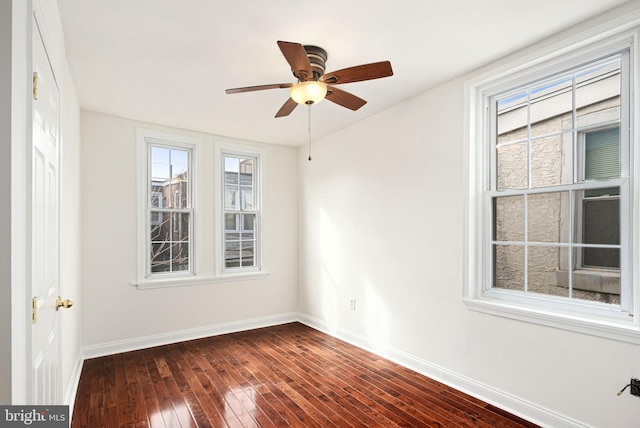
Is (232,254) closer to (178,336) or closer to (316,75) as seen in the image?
(178,336)

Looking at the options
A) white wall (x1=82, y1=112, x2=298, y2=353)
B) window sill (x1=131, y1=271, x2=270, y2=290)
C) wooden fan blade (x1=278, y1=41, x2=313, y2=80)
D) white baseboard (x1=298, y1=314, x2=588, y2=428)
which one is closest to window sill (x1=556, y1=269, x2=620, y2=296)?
white baseboard (x1=298, y1=314, x2=588, y2=428)

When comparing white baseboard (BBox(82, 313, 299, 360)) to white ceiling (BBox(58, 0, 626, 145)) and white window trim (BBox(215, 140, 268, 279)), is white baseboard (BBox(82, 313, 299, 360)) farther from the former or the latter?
white ceiling (BBox(58, 0, 626, 145))

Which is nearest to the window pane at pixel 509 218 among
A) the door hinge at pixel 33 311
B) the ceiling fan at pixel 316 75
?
the ceiling fan at pixel 316 75

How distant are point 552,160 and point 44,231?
316cm

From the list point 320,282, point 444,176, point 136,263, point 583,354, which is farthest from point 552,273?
point 136,263

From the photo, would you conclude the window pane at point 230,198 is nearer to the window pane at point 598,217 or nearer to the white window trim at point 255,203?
the white window trim at point 255,203

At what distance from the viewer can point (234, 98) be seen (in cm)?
349

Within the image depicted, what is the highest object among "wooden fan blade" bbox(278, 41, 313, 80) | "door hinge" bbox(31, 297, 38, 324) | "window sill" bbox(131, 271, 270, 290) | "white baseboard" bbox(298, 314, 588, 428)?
"wooden fan blade" bbox(278, 41, 313, 80)

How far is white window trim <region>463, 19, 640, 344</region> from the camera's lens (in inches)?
82.7

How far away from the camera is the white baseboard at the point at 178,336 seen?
388 cm

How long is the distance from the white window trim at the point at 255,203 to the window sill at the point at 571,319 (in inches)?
122

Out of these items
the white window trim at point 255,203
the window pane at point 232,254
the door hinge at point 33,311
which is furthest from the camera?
the window pane at point 232,254

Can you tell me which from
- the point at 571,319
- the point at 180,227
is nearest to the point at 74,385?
the point at 180,227

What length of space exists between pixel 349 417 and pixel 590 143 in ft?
8.40
